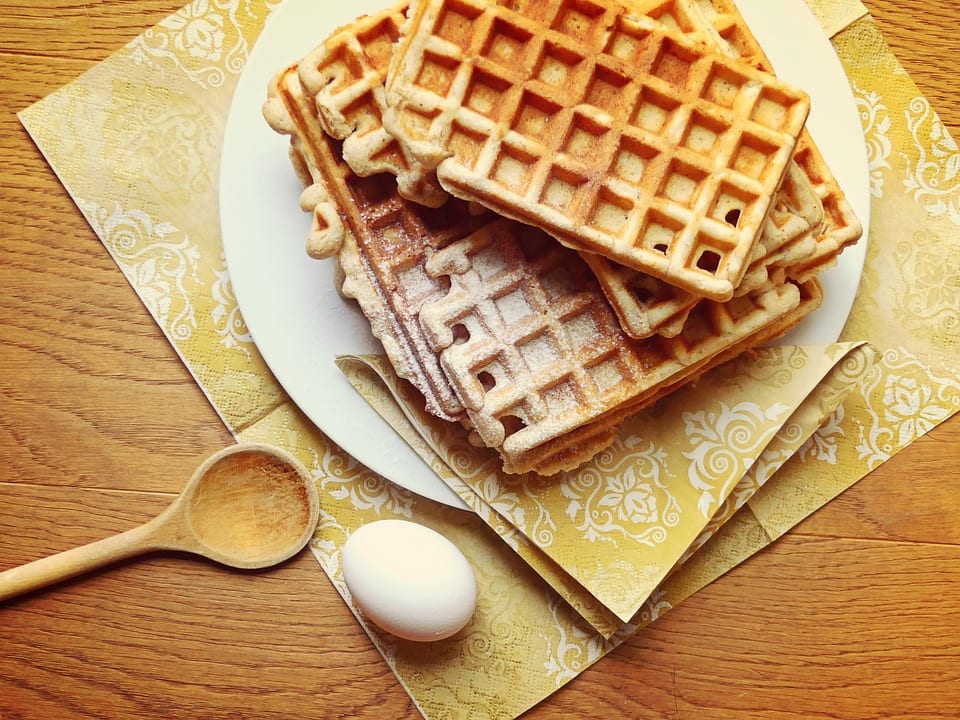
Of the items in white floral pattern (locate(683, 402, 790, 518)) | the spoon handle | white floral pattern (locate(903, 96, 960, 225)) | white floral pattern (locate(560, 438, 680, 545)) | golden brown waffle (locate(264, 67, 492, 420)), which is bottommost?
the spoon handle

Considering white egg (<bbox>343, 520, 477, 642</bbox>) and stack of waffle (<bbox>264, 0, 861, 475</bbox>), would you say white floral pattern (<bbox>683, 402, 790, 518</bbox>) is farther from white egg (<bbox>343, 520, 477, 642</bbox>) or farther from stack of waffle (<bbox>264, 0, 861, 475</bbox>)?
white egg (<bbox>343, 520, 477, 642</bbox>)

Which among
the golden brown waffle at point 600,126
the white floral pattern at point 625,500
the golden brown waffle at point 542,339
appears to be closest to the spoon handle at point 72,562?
the golden brown waffle at point 542,339

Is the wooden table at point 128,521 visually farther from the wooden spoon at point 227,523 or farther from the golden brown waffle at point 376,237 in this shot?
the golden brown waffle at point 376,237

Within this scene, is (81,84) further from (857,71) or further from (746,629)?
(746,629)

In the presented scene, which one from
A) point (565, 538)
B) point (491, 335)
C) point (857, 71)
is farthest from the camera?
point (857, 71)

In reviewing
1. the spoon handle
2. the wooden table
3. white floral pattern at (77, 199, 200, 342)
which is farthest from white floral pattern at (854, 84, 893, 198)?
the spoon handle

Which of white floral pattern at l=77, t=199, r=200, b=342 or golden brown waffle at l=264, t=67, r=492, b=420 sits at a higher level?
golden brown waffle at l=264, t=67, r=492, b=420

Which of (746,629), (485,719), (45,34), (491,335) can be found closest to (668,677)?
(746,629)

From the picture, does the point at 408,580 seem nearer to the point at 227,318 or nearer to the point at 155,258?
the point at 227,318
